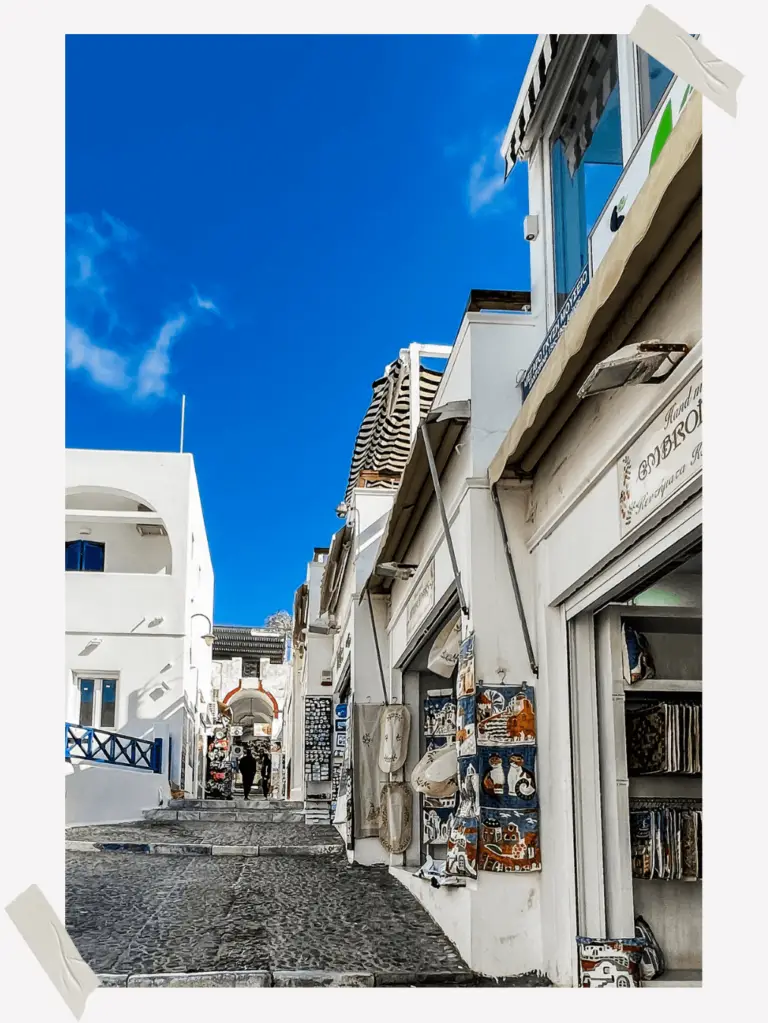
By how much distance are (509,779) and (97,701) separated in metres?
12.9

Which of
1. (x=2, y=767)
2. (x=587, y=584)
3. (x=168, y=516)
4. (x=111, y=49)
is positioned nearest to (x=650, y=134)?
(x=587, y=584)

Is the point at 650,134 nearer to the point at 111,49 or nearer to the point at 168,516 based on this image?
the point at 111,49

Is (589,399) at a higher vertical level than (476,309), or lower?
lower

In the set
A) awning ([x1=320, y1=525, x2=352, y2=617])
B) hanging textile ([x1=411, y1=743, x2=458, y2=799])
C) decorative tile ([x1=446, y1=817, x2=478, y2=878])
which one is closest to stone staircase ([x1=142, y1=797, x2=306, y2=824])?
awning ([x1=320, y1=525, x2=352, y2=617])

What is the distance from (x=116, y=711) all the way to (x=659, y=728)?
510 inches

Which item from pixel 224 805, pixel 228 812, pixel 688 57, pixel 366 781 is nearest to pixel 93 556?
pixel 224 805

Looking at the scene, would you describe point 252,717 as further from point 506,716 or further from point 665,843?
point 665,843

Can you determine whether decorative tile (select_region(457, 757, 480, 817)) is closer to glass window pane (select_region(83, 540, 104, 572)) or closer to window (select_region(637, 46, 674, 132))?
window (select_region(637, 46, 674, 132))

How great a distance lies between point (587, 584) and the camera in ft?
14.5

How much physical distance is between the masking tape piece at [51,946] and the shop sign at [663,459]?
2.22 meters

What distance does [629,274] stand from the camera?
10.2 feet

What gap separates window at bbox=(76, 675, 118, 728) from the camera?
53.2ft

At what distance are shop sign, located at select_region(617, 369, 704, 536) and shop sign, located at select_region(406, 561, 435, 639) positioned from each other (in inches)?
123

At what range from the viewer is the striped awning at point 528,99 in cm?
500
